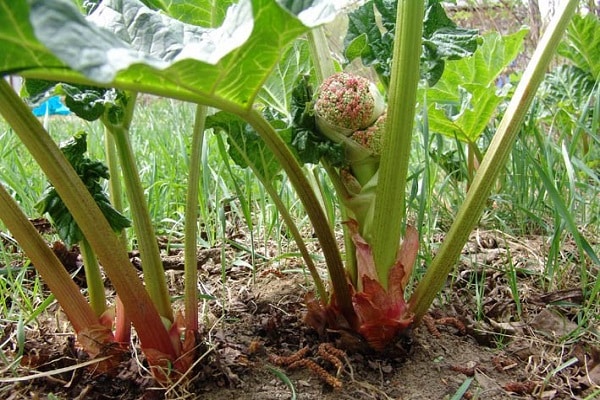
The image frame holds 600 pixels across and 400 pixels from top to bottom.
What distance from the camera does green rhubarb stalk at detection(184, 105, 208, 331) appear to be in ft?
2.79

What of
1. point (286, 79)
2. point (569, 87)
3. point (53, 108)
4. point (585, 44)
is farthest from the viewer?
point (53, 108)

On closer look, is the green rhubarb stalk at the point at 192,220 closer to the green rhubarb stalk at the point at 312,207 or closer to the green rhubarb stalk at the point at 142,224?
the green rhubarb stalk at the point at 142,224

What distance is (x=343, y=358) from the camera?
2.87ft

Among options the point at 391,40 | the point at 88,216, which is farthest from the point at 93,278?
the point at 391,40

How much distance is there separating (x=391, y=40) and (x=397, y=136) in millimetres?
229

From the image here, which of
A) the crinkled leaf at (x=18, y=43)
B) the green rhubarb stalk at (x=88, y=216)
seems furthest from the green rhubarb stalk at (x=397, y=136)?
the crinkled leaf at (x=18, y=43)

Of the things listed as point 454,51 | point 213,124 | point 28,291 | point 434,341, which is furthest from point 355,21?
point 28,291

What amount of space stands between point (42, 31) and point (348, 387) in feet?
2.05

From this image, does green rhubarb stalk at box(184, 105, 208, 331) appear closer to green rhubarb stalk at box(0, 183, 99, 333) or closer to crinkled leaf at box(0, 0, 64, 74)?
green rhubarb stalk at box(0, 183, 99, 333)

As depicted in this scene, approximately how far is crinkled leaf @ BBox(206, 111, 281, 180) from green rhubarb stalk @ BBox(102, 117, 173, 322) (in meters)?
0.17

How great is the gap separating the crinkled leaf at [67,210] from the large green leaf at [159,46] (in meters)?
0.25

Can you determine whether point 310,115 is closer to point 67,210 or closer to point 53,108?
point 67,210

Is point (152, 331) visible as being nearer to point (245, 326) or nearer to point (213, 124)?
point (245, 326)

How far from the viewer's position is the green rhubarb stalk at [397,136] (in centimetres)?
80
